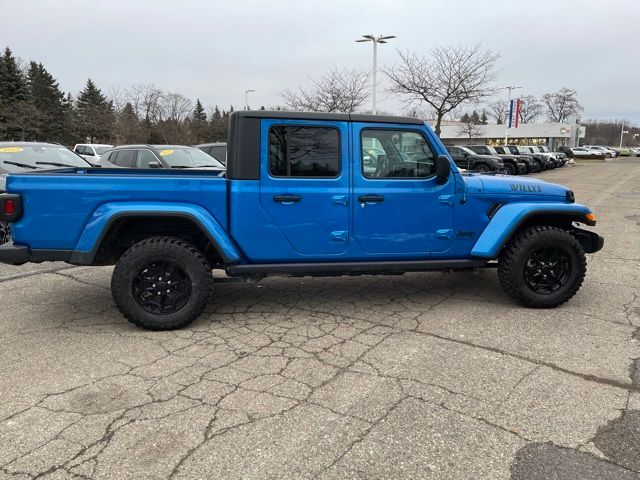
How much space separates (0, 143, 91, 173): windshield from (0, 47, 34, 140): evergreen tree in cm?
3868

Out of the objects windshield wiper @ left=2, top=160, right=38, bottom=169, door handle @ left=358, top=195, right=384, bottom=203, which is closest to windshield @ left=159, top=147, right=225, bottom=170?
windshield wiper @ left=2, top=160, right=38, bottom=169

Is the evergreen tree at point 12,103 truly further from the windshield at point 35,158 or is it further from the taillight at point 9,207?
the taillight at point 9,207

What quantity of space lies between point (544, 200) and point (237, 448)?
3.91 meters

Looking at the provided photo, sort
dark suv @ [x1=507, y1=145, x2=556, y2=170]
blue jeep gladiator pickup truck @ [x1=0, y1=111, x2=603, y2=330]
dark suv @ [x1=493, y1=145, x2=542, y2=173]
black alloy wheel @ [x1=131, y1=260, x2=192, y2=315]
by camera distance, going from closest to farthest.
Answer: blue jeep gladiator pickup truck @ [x1=0, y1=111, x2=603, y2=330] → black alloy wheel @ [x1=131, y1=260, x2=192, y2=315] → dark suv @ [x1=493, y1=145, x2=542, y2=173] → dark suv @ [x1=507, y1=145, x2=556, y2=170]

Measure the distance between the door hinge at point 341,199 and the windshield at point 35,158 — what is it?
18.6 feet

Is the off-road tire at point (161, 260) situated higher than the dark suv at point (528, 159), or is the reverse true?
the dark suv at point (528, 159)

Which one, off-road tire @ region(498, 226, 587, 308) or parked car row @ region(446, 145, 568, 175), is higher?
parked car row @ region(446, 145, 568, 175)

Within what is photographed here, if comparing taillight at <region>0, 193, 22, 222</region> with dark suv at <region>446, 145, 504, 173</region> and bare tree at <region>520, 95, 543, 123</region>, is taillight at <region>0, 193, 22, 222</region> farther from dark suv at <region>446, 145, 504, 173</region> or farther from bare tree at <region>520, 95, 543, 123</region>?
bare tree at <region>520, 95, 543, 123</region>

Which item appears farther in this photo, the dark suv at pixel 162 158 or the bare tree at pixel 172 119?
the bare tree at pixel 172 119

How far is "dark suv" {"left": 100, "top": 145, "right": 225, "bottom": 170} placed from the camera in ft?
34.0

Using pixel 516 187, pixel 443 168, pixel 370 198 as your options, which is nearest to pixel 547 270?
pixel 516 187

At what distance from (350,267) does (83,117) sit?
Answer: 196 ft

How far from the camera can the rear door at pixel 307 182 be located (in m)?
4.39

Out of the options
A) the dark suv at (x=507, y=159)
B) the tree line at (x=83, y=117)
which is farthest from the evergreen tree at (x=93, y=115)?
the dark suv at (x=507, y=159)
